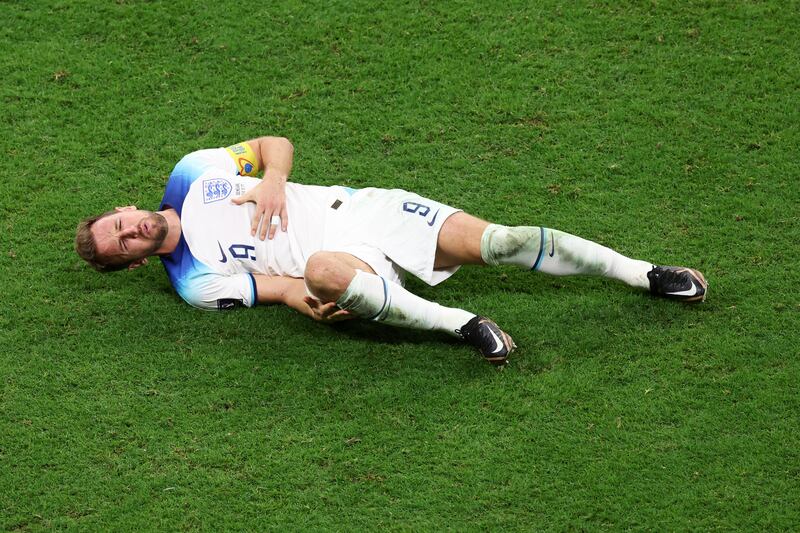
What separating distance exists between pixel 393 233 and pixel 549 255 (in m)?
0.68

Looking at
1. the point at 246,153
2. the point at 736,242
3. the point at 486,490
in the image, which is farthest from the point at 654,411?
the point at 246,153

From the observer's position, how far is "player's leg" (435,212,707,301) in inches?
173

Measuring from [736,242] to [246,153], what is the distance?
2333mm

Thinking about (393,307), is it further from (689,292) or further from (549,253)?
(689,292)

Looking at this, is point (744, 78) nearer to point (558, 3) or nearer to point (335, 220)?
point (558, 3)

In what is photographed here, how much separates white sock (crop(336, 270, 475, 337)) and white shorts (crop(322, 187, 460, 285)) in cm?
15

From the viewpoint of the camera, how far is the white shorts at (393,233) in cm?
446

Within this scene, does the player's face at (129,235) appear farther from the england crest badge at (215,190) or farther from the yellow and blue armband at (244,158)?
the yellow and blue armband at (244,158)

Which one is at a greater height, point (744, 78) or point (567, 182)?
point (744, 78)

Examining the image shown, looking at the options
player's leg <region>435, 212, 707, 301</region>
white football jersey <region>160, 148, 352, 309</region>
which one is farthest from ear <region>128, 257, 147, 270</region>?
player's leg <region>435, 212, 707, 301</region>

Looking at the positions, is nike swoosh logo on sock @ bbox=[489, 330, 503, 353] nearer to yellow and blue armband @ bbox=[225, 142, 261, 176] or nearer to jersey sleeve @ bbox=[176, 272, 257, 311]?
jersey sleeve @ bbox=[176, 272, 257, 311]

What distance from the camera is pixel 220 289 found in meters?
4.62

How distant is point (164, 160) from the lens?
5.48 metres

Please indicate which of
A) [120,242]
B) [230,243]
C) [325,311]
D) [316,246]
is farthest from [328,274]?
[120,242]
